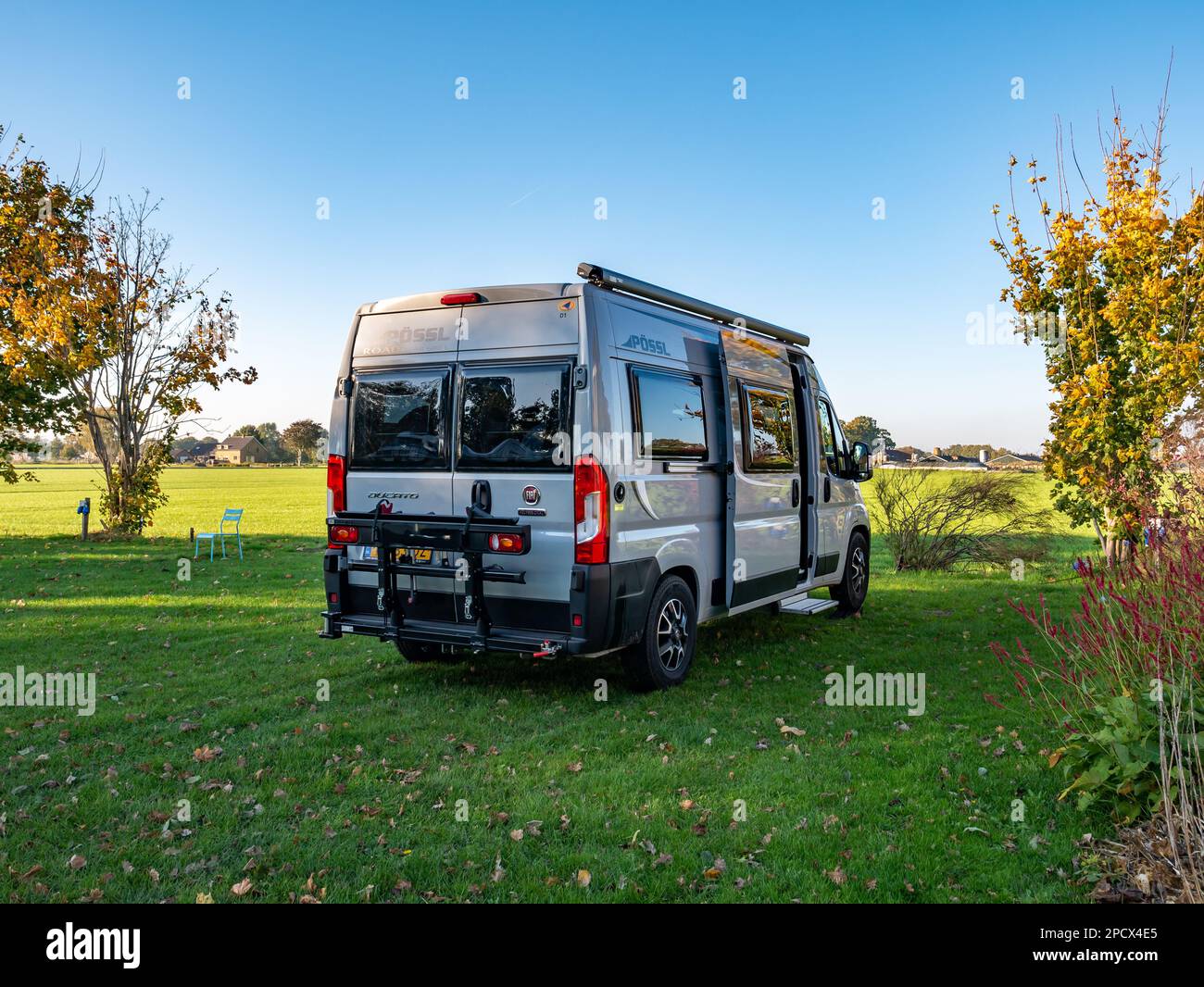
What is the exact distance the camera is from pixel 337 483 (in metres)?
7.63

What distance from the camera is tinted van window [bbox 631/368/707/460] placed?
7.09 metres

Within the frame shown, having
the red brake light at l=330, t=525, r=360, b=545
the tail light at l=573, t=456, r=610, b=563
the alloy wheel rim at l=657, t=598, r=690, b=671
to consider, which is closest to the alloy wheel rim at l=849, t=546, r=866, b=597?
the alloy wheel rim at l=657, t=598, r=690, b=671

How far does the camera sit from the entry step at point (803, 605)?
962cm

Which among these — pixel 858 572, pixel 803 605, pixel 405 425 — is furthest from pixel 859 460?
pixel 405 425

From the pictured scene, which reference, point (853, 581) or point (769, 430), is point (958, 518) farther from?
point (769, 430)

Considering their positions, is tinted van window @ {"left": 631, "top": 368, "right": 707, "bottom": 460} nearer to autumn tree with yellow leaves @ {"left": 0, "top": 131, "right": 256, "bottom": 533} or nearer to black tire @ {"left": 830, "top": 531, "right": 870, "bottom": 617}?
black tire @ {"left": 830, "top": 531, "right": 870, "bottom": 617}

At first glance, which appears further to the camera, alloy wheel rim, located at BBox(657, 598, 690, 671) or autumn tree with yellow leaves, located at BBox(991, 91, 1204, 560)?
autumn tree with yellow leaves, located at BBox(991, 91, 1204, 560)

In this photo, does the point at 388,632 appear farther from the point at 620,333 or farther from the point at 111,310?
the point at 111,310

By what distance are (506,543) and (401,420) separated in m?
1.55

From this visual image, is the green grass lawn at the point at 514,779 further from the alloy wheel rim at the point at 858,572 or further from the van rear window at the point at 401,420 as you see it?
the van rear window at the point at 401,420

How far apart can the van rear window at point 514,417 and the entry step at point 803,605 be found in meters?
4.14

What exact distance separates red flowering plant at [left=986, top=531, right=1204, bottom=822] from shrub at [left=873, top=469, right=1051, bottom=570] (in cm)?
1049
